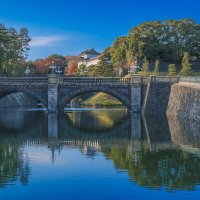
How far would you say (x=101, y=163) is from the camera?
91.2 ft

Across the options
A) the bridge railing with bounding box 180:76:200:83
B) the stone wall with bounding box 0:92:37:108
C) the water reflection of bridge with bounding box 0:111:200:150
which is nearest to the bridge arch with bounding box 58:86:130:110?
the bridge railing with bounding box 180:76:200:83

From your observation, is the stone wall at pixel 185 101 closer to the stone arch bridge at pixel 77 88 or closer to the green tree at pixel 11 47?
the stone arch bridge at pixel 77 88

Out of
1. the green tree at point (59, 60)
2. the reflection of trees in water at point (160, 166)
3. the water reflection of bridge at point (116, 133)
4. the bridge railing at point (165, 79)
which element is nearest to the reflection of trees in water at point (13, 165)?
the water reflection of bridge at point (116, 133)

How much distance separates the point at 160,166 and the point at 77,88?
42577 mm

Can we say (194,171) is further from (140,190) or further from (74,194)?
(74,194)

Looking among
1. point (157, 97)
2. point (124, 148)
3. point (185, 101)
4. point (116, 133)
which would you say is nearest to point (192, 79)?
point (185, 101)

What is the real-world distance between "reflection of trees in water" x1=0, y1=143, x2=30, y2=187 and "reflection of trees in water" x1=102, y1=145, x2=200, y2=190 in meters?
5.36

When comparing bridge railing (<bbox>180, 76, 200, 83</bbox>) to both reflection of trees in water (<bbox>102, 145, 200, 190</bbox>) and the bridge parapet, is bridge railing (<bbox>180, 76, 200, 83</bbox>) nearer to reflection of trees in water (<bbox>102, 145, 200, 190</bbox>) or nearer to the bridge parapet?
the bridge parapet

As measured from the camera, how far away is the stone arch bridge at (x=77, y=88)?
222ft

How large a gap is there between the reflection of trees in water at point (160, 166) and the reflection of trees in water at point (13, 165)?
17.6 ft

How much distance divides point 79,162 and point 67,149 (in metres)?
5.77

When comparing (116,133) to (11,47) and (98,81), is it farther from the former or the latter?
(11,47)

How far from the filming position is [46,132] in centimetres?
4500

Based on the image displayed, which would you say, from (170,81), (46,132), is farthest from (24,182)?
(170,81)
